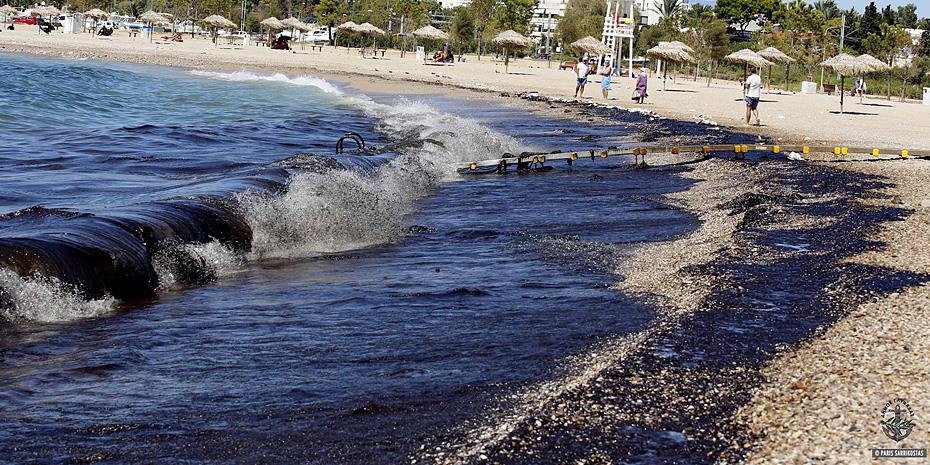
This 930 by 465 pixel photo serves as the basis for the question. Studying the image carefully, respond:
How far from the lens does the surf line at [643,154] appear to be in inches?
637

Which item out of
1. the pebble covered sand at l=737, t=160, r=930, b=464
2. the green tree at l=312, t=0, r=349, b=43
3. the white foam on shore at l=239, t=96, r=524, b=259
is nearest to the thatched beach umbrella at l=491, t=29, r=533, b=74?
the green tree at l=312, t=0, r=349, b=43

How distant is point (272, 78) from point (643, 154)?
110ft

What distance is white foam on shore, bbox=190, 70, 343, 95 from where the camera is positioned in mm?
43562

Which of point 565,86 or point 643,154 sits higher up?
point 565,86

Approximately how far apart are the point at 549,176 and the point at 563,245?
19.3 ft

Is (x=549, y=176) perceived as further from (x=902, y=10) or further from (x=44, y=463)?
(x=902, y=10)

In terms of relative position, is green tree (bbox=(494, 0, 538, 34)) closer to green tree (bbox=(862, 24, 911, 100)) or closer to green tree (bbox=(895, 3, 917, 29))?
green tree (bbox=(862, 24, 911, 100))

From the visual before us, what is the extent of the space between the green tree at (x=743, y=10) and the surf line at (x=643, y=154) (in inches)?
3561

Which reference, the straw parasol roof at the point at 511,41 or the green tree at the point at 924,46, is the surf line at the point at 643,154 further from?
the green tree at the point at 924,46

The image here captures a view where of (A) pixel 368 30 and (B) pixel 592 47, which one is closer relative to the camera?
(B) pixel 592 47

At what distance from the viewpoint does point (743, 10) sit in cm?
10544

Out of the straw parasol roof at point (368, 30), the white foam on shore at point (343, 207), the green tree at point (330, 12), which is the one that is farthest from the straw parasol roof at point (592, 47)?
the white foam on shore at point (343, 207)

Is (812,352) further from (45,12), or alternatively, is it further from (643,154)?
(45,12)

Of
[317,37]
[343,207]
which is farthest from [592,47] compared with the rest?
[317,37]
